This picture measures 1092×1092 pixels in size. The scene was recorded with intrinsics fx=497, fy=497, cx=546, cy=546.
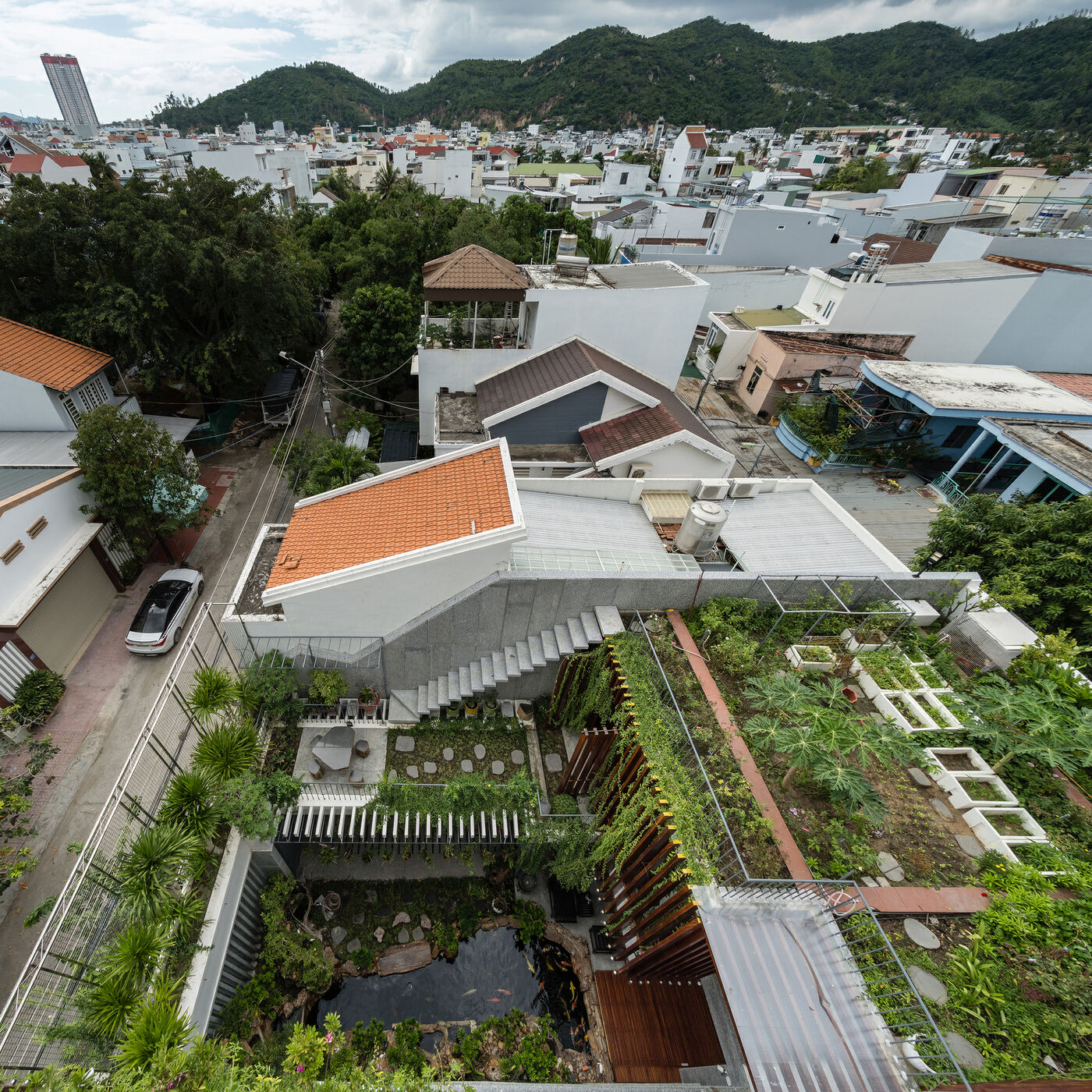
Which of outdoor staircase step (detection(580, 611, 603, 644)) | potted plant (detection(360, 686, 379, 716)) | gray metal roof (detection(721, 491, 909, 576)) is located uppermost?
gray metal roof (detection(721, 491, 909, 576))

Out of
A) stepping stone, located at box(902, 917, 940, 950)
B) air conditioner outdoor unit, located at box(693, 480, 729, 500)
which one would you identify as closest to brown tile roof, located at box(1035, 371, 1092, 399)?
air conditioner outdoor unit, located at box(693, 480, 729, 500)

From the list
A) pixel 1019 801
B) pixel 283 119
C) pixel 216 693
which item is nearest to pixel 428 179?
pixel 216 693

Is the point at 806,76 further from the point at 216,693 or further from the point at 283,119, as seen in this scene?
the point at 216,693

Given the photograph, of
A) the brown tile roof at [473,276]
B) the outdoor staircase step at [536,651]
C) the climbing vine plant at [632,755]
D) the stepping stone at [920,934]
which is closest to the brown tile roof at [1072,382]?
the brown tile roof at [473,276]

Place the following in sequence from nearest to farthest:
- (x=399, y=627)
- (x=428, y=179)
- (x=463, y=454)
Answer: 1. (x=399, y=627)
2. (x=463, y=454)
3. (x=428, y=179)

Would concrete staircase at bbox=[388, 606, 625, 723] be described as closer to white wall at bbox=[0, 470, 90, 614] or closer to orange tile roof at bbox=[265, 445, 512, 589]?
orange tile roof at bbox=[265, 445, 512, 589]

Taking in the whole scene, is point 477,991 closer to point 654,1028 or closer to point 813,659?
point 654,1028

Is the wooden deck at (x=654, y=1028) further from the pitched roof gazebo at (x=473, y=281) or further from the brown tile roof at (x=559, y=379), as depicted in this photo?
the pitched roof gazebo at (x=473, y=281)
